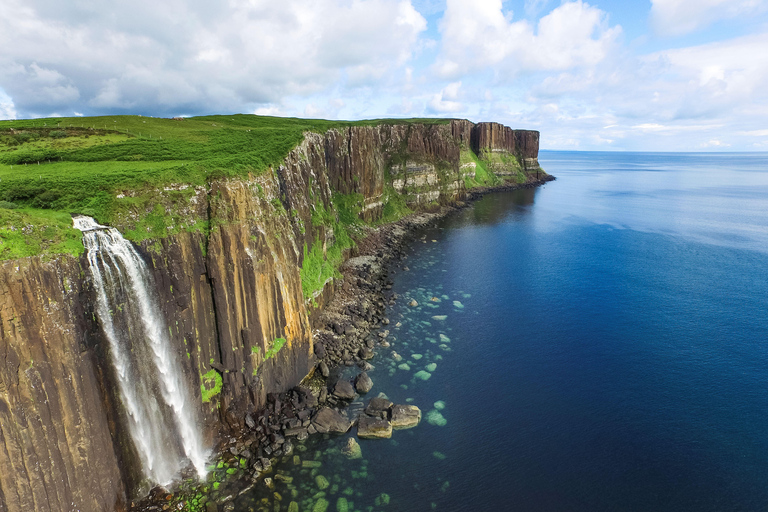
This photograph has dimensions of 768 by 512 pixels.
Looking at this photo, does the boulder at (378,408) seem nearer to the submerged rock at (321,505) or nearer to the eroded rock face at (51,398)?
the submerged rock at (321,505)

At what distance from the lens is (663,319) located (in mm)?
48031

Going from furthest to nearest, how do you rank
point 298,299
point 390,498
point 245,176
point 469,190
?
point 469,190 → point 298,299 → point 245,176 → point 390,498

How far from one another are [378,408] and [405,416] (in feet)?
8.22

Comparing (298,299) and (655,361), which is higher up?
(298,299)

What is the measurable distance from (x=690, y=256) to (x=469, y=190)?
7931 centimetres

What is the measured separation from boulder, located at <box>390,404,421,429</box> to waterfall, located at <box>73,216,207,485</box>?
1489 cm

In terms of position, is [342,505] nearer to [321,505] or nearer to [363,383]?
[321,505]

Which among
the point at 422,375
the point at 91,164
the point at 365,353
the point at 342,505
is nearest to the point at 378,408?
the point at 422,375

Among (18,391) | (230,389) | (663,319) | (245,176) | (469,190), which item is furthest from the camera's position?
(469,190)

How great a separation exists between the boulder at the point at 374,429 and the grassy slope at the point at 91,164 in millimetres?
23630

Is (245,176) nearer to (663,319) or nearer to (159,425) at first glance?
(159,425)

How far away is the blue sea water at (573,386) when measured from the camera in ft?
85.1

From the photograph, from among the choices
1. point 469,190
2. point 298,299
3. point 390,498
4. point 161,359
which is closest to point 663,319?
point 390,498

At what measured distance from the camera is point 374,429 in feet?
101
